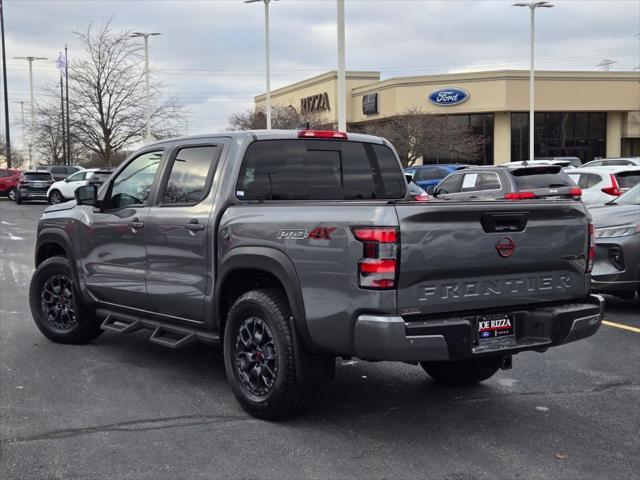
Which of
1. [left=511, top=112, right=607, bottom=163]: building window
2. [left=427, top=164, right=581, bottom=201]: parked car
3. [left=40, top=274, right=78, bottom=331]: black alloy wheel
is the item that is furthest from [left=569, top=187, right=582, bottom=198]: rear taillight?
[left=511, top=112, right=607, bottom=163]: building window

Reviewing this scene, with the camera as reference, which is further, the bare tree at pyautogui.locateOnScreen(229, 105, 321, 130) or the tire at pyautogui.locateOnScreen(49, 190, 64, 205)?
the bare tree at pyautogui.locateOnScreen(229, 105, 321, 130)

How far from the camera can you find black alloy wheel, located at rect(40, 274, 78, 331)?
22.5ft

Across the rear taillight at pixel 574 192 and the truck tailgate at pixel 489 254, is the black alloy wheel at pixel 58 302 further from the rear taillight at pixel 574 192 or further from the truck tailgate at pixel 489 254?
the rear taillight at pixel 574 192

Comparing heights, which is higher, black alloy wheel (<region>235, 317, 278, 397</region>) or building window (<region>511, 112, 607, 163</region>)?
building window (<region>511, 112, 607, 163</region>)

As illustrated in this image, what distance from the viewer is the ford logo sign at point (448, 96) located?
145ft

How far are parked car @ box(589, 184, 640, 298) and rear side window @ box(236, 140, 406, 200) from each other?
326 cm

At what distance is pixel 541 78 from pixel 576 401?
1658 inches

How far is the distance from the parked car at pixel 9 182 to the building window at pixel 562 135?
28774 millimetres

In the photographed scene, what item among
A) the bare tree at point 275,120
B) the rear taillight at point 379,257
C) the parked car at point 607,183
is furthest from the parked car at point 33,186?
the rear taillight at point 379,257

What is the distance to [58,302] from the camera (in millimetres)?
6969

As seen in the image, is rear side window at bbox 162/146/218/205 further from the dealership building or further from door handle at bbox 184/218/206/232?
the dealership building

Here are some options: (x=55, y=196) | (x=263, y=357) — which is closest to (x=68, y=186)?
(x=55, y=196)

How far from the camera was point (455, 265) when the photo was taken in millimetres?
4152

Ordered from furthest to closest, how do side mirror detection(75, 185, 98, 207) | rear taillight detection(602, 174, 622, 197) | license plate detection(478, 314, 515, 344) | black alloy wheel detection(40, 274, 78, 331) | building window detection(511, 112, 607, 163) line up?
1. building window detection(511, 112, 607, 163)
2. rear taillight detection(602, 174, 622, 197)
3. black alloy wheel detection(40, 274, 78, 331)
4. side mirror detection(75, 185, 98, 207)
5. license plate detection(478, 314, 515, 344)
